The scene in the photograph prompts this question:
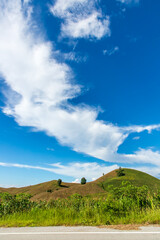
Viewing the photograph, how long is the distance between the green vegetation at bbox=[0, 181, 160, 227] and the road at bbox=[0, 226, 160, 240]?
651 mm

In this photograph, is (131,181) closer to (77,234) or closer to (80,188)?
(80,188)

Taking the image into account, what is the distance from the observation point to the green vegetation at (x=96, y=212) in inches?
238

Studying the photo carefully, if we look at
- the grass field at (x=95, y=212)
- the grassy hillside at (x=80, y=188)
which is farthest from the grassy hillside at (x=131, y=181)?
the grass field at (x=95, y=212)

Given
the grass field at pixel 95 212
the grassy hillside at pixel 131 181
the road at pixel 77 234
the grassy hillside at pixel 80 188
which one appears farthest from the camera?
the grassy hillside at pixel 131 181

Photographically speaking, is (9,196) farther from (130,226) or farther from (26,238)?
(130,226)

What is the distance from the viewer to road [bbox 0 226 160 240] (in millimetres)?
4501

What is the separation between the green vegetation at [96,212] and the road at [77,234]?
2.14 ft

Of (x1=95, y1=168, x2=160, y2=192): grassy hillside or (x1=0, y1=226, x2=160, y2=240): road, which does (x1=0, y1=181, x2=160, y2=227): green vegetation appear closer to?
(x1=0, y1=226, x2=160, y2=240): road

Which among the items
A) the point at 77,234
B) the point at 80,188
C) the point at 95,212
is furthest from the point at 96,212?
the point at 80,188

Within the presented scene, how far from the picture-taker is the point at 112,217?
625 centimetres

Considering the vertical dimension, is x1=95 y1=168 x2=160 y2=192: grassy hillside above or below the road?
above

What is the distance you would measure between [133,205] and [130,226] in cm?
190

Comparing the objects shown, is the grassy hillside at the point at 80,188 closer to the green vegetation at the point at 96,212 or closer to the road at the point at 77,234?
the green vegetation at the point at 96,212

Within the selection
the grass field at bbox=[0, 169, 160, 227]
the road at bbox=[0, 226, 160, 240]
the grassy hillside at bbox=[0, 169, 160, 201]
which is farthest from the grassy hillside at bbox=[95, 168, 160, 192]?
the road at bbox=[0, 226, 160, 240]
